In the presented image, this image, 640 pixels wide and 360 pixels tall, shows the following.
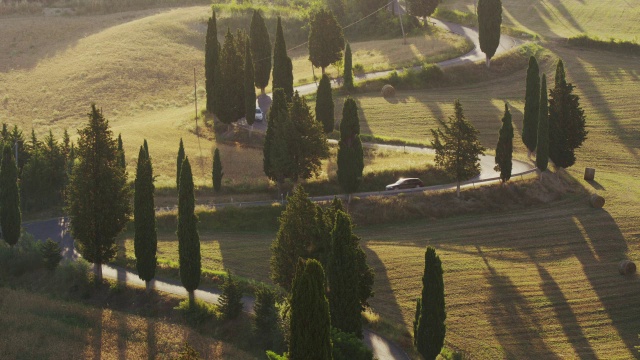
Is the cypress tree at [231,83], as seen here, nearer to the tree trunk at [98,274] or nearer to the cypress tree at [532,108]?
the cypress tree at [532,108]

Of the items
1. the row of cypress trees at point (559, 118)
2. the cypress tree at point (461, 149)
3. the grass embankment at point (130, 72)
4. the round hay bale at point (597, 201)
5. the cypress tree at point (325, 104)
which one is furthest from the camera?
the grass embankment at point (130, 72)

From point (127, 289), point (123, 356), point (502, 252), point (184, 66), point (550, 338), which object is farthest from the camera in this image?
point (184, 66)

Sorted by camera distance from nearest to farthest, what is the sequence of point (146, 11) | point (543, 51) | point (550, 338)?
point (550, 338) < point (543, 51) < point (146, 11)

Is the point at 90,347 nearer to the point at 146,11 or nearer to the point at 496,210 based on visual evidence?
the point at 496,210

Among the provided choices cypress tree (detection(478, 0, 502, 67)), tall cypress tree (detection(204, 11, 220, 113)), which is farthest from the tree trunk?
cypress tree (detection(478, 0, 502, 67))

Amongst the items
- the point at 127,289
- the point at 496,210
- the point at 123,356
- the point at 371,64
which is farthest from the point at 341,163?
the point at 371,64

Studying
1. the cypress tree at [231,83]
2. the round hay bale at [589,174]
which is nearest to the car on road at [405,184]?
the round hay bale at [589,174]
